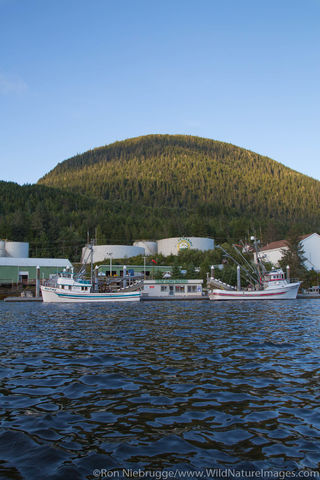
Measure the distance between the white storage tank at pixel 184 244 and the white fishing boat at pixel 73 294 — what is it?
6210 centimetres

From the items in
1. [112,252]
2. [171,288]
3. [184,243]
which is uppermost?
[184,243]

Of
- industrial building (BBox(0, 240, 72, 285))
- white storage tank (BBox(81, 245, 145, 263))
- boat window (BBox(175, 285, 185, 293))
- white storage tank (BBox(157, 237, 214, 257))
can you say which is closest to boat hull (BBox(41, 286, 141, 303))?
boat window (BBox(175, 285, 185, 293))

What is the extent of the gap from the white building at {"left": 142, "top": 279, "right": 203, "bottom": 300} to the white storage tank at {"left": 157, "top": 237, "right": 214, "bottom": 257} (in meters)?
43.3

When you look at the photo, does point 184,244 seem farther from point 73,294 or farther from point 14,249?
point 73,294

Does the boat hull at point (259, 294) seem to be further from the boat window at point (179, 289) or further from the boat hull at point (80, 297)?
the boat hull at point (80, 297)

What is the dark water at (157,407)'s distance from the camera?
26.4ft

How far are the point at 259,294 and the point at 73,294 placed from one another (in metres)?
35.6

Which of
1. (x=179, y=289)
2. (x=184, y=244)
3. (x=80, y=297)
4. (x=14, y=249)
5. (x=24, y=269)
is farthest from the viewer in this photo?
(x=184, y=244)

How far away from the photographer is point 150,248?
14462cm

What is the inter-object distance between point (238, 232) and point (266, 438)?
16887 cm

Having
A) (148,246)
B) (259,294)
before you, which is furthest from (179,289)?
(148,246)

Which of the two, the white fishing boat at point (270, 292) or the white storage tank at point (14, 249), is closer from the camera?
the white fishing boat at point (270, 292)

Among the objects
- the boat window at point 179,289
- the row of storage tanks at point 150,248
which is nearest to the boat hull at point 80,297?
the boat window at point 179,289

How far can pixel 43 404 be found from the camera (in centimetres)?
1176
